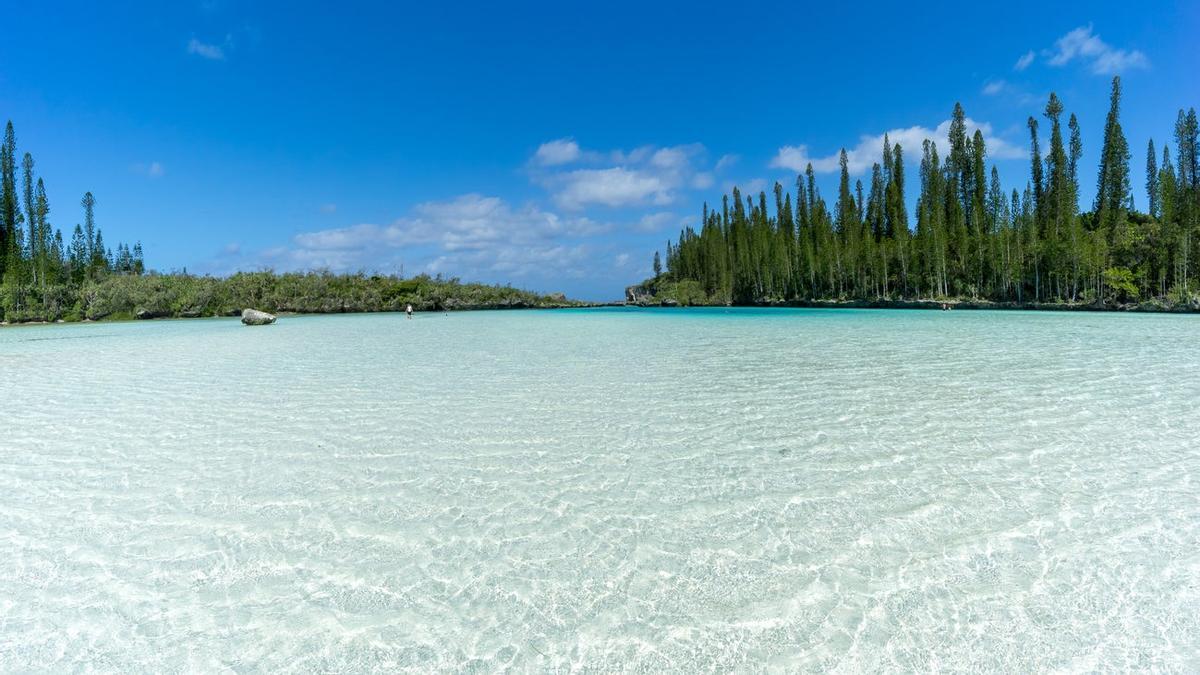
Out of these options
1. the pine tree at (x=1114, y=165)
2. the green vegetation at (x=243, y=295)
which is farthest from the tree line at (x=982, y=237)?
the green vegetation at (x=243, y=295)

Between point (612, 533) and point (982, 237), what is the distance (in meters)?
68.4

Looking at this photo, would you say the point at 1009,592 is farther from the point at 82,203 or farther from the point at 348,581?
the point at 82,203

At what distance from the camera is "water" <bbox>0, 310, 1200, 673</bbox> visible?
2820 millimetres

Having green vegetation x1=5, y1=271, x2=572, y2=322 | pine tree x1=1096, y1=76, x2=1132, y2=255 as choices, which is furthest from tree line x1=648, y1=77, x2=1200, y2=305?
green vegetation x1=5, y1=271, x2=572, y2=322

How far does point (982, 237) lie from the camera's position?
57469 millimetres

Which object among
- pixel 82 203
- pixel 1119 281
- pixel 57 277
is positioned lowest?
pixel 1119 281

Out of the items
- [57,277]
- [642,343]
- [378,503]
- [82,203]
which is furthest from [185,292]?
[378,503]

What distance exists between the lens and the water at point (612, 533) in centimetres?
282

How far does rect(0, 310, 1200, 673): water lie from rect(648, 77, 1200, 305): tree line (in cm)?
4927

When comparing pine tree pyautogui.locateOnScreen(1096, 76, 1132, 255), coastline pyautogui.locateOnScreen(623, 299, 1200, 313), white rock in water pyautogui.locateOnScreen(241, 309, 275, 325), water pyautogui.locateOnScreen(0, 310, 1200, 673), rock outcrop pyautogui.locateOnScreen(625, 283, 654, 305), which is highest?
pine tree pyautogui.locateOnScreen(1096, 76, 1132, 255)

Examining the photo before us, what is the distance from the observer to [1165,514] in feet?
13.7

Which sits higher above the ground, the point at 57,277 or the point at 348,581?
the point at 57,277

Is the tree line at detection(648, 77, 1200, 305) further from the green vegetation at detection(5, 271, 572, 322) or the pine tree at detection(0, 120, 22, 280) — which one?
the pine tree at detection(0, 120, 22, 280)

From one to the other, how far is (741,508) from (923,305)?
2450 inches
